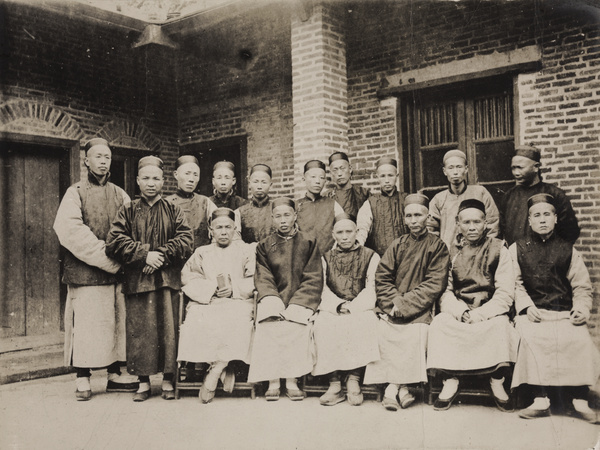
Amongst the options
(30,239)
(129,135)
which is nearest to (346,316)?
(30,239)

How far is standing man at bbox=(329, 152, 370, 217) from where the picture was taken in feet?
19.3

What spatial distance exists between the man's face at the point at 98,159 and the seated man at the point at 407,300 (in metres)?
2.72

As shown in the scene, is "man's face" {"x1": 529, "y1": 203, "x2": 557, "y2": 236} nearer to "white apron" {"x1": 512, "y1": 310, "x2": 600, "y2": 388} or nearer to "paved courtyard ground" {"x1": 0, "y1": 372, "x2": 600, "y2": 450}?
"white apron" {"x1": 512, "y1": 310, "x2": 600, "y2": 388}

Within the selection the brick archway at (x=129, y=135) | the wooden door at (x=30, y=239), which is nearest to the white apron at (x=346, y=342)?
the wooden door at (x=30, y=239)

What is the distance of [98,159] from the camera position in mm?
5316

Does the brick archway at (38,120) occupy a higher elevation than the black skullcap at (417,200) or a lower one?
higher

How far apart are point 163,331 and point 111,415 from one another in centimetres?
87

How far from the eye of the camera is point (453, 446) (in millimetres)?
3760

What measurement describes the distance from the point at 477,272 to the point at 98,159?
11.5 ft

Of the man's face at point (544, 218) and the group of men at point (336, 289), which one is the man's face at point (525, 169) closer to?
the group of men at point (336, 289)

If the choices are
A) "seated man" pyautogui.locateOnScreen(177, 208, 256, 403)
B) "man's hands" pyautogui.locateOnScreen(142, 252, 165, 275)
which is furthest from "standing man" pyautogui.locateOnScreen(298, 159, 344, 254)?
"man's hands" pyautogui.locateOnScreen(142, 252, 165, 275)

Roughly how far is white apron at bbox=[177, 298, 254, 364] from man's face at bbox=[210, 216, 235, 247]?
61 cm

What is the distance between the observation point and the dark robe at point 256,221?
5859mm

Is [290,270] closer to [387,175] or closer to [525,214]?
[387,175]
